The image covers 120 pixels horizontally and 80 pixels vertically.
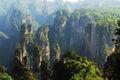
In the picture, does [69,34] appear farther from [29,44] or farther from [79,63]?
[79,63]

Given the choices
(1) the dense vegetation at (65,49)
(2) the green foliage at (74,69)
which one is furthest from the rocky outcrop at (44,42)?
(2) the green foliage at (74,69)

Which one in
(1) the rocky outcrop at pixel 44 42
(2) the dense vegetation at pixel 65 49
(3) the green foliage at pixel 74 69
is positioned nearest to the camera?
(3) the green foliage at pixel 74 69

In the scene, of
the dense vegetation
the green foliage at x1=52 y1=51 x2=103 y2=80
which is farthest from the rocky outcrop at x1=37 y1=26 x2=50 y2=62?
the green foliage at x1=52 y1=51 x2=103 y2=80

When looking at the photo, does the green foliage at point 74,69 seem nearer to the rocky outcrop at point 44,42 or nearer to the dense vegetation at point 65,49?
the dense vegetation at point 65,49

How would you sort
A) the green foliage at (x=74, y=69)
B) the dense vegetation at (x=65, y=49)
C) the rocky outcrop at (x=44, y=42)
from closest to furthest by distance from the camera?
1. the green foliage at (x=74, y=69)
2. the dense vegetation at (x=65, y=49)
3. the rocky outcrop at (x=44, y=42)

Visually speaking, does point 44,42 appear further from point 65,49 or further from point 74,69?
point 74,69

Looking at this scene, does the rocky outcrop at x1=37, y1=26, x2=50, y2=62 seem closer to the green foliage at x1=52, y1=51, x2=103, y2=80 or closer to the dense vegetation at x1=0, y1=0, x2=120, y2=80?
the dense vegetation at x1=0, y1=0, x2=120, y2=80

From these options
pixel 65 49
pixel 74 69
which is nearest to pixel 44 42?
pixel 65 49

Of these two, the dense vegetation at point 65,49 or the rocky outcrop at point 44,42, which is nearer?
the dense vegetation at point 65,49

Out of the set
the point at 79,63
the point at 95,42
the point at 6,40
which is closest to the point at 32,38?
the point at 95,42
